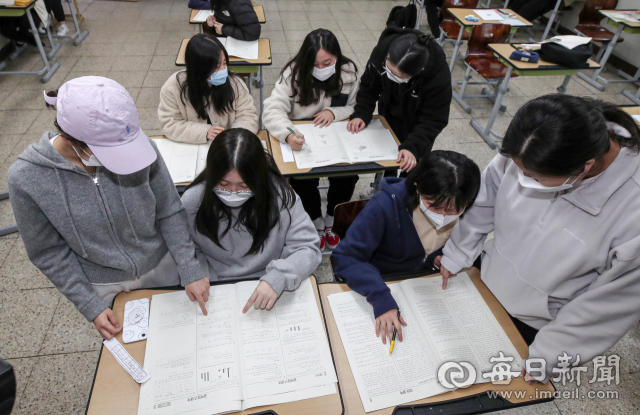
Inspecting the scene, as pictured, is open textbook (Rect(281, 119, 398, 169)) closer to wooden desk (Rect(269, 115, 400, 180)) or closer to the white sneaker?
wooden desk (Rect(269, 115, 400, 180))

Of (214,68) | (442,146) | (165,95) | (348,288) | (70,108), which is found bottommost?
(442,146)

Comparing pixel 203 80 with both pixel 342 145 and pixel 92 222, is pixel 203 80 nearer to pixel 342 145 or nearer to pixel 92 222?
pixel 342 145

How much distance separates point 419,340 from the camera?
119 centimetres

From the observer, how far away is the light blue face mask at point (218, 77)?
6.74 feet

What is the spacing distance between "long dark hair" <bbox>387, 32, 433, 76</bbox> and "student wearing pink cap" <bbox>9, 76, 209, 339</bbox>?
50.2 inches

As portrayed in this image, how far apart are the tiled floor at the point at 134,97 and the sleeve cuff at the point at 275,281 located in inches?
43.0

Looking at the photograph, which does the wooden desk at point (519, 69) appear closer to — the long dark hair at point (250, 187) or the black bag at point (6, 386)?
the long dark hair at point (250, 187)

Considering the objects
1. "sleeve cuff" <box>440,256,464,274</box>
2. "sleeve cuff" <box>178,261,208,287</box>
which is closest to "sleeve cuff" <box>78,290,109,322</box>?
"sleeve cuff" <box>178,261,208,287</box>

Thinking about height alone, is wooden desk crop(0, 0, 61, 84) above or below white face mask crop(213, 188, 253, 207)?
below

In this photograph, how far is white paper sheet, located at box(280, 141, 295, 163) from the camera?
2.01 m

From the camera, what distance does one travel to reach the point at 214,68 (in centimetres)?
202

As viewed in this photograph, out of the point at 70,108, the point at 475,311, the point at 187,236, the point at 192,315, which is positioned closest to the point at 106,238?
the point at 187,236

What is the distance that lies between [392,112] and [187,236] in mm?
1538

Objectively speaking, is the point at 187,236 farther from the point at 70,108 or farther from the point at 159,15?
the point at 159,15
